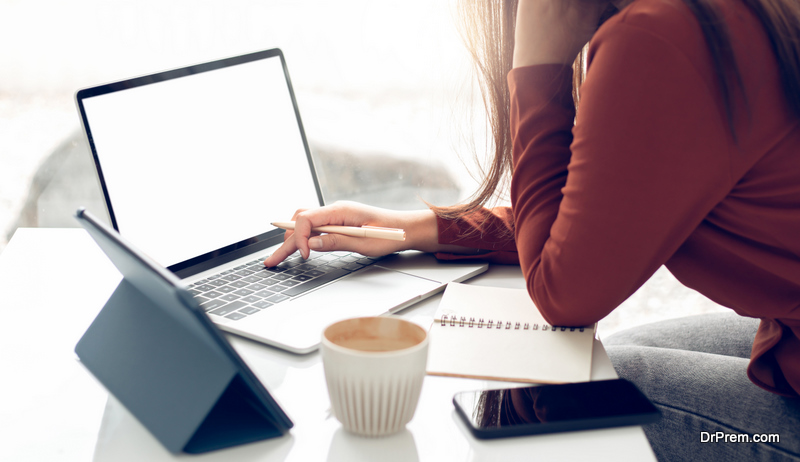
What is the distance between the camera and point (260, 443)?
390mm

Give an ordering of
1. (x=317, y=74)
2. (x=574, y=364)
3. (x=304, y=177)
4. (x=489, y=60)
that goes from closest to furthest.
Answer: (x=574, y=364) → (x=489, y=60) → (x=304, y=177) → (x=317, y=74)

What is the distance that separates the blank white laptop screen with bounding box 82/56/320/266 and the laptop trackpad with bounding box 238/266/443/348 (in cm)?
19

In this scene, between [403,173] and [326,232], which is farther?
[403,173]

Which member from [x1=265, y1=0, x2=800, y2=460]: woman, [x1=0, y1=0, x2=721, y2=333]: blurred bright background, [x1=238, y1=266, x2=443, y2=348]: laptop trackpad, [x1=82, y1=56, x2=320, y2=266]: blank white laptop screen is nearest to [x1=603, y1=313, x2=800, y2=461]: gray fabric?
[x1=265, y1=0, x2=800, y2=460]: woman

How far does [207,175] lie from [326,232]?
0.17 m

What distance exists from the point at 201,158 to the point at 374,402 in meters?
0.49

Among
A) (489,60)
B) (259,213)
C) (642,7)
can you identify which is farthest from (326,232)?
(642,7)

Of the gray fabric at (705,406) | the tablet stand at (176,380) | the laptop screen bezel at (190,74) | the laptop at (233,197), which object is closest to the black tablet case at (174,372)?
the tablet stand at (176,380)

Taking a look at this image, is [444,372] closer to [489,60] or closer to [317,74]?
[489,60]

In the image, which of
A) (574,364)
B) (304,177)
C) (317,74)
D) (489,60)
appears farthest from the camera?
(317,74)

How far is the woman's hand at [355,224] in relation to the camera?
74 centimetres

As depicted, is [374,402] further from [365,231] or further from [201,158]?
[201,158]

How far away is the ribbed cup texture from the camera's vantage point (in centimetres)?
37

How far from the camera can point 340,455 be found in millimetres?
379
